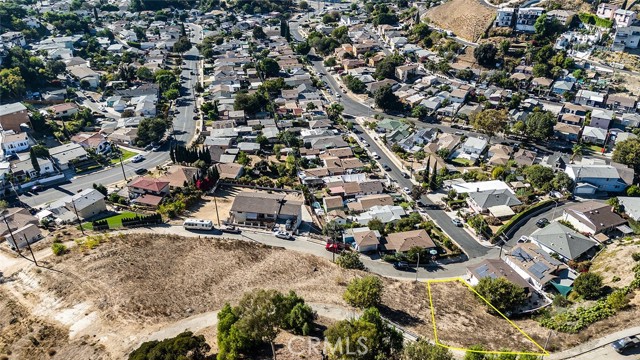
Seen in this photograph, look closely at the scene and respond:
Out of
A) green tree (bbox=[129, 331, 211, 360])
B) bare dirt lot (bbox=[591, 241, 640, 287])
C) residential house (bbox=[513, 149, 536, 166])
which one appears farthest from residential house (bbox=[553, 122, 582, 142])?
green tree (bbox=[129, 331, 211, 360])

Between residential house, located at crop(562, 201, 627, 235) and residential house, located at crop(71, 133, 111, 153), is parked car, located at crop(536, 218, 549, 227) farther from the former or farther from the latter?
residential house, located at crop(71, 133, 111, 153)

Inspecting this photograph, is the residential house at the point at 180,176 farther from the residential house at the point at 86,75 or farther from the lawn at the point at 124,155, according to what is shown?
the residential house at the point at 86,75

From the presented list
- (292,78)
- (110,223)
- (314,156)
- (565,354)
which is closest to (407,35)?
(292,78)

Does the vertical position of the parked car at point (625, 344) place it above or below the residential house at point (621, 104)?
above

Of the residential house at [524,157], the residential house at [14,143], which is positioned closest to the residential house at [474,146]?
the residential house at [524,157]

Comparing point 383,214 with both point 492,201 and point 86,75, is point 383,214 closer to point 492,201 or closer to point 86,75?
point 492,201

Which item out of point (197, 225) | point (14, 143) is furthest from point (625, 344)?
point (14, 143)
